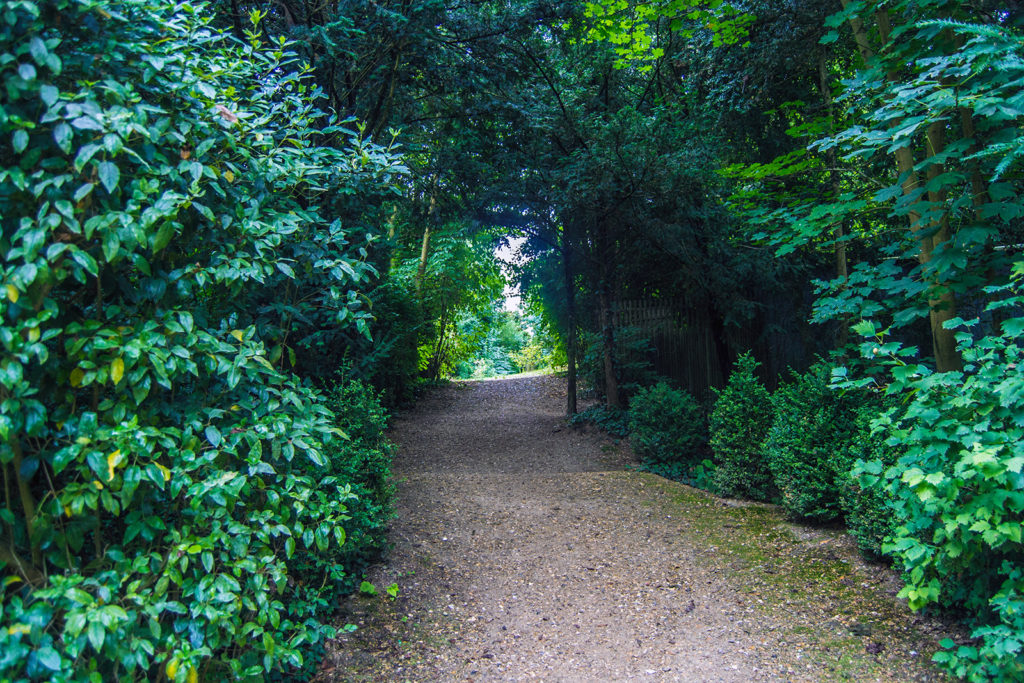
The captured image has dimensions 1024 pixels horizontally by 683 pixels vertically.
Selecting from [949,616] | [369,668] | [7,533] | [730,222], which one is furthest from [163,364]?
[730,222]

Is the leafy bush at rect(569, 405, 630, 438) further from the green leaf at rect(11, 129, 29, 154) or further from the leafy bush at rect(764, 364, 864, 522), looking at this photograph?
the green leaf at rect(11, 129, 29, 154)

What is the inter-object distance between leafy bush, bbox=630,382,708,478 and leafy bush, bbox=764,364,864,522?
6.10 feet

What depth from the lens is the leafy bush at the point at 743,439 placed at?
5.23m

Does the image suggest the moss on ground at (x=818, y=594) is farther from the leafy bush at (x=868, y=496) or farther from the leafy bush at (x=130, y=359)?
the leafy bush at (x=130, y=359)

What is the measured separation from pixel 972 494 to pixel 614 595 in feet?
6.89

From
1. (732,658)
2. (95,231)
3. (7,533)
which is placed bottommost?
(732,658)

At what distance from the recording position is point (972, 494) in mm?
2863

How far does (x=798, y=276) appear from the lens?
314 inches

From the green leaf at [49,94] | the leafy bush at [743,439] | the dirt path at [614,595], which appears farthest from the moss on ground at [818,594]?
the green leaf at [49,94]

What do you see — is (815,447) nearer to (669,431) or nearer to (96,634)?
(669,431)

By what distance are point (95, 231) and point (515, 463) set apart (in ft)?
19.1

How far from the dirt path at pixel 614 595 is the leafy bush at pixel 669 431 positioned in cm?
71

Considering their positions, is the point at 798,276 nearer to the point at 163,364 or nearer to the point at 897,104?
the point at 897,104

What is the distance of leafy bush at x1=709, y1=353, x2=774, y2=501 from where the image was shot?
5234 millimetres
